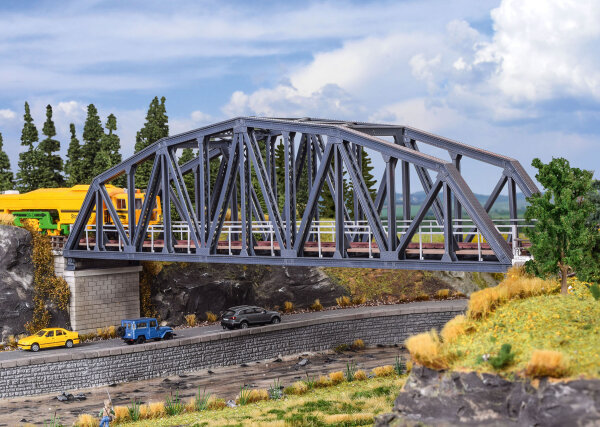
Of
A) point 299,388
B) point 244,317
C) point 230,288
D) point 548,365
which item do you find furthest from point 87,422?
point 230,288

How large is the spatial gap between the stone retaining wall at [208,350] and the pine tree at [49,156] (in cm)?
3464

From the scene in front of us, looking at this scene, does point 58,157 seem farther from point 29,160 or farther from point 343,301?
point 343,301

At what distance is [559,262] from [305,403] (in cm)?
1211

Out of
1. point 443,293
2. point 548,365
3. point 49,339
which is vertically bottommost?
point 49,339

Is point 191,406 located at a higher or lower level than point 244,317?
lower

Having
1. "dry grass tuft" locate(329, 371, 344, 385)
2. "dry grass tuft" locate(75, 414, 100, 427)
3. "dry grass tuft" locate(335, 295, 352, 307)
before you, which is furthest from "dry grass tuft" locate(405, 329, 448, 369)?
"dry grass tuft" locate(335, 295, 352, 307)

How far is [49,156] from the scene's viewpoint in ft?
237

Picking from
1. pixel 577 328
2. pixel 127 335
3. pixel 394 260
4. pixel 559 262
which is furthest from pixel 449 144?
pixel 127 335

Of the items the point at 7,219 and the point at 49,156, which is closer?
the point at 7,219

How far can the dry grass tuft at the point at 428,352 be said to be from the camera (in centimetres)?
2106

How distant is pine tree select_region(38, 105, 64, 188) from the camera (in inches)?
2820

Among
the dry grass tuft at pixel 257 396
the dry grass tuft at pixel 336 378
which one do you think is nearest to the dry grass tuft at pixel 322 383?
the dry grass tuft at pixel 336 378

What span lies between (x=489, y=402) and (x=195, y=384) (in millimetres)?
22524

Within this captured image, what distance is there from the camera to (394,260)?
31562mm
